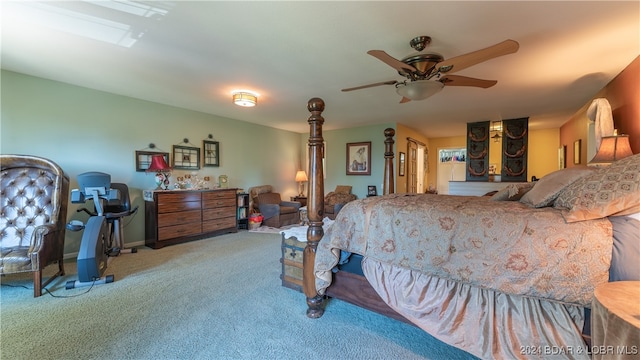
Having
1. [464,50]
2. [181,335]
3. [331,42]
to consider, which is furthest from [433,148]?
[181,335]

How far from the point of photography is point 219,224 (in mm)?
4773

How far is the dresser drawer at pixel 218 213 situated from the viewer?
456 centimetres

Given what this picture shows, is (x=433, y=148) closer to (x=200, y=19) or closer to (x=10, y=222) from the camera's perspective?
(x=200, y=19)

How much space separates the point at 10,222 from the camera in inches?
103

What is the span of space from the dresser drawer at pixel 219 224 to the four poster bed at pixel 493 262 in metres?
3.27

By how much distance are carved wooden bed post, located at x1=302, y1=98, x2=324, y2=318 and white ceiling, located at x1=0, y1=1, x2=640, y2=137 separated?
2.39ft

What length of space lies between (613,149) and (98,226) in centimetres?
519

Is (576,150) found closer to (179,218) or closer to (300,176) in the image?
(300,176)

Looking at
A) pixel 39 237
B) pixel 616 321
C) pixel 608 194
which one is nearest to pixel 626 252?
pixel 608 194

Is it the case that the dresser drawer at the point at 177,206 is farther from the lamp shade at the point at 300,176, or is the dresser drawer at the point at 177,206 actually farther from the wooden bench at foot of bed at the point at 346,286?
the lamp shade at the point at 300,176

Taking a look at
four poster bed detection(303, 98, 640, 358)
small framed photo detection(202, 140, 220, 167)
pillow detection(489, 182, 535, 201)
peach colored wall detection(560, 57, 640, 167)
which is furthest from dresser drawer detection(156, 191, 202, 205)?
peach colored wall detection(560, 57, 640, 167)

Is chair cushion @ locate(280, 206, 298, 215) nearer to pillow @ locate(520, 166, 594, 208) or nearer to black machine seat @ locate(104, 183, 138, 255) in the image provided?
black machine seat @ locate(104, 183, 138, 255)

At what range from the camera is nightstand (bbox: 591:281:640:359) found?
2.42 feet

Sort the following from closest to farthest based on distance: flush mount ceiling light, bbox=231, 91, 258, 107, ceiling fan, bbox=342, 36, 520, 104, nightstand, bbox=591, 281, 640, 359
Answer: nightstand, bbox=591, 281, 640, 359 → ceiling fan, bbox=342, 36, 520, 104 → flush mount ceiling light, bbox=231, 91, 258, 107
